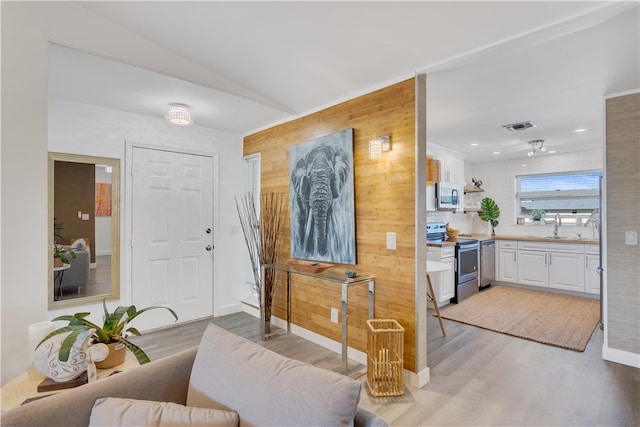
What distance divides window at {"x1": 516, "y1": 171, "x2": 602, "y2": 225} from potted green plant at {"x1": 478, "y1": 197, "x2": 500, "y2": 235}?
404 mm

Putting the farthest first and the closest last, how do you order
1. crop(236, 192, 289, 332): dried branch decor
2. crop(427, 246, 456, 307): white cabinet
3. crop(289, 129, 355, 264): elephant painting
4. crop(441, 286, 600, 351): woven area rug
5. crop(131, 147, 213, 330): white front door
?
crop(427, 246, 456, 307): white cabinet, crop(236, 192, 289, 332): dried branch decor, crop(131, 147, 213, 330): white front door, crop(441, 286, 600, 351): woven area rug, crop(289, 129, 355, 264): elephant painting

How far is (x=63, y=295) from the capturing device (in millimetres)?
3002

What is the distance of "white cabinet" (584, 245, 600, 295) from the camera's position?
470cm

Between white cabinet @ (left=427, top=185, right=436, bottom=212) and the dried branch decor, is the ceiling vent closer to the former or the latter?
white cabinet @ (left=427, top=185, right=436, bottom=212)

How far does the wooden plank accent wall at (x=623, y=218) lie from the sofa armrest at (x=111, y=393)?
3.48 m

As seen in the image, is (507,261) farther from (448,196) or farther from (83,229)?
(83,229)

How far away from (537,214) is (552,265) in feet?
3.70

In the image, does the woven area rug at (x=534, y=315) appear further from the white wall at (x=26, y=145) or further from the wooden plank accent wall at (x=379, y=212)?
the white wall at (x=26, y=145)

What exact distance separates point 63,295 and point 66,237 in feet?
1.82

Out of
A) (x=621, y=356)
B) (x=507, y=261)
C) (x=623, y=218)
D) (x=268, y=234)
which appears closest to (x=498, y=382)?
(x=621, y=356)

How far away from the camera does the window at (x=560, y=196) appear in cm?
534

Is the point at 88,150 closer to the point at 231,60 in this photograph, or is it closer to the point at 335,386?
the point at 231,60

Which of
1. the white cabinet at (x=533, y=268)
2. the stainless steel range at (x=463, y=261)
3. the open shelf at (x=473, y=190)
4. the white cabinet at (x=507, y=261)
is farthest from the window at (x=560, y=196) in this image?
the stainless steel range at (x=463, y=261)

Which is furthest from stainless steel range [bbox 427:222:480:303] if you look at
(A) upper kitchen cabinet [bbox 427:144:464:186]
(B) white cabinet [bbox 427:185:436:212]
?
(A) upper kitchen cabinet [bbox 427:144:464:186]
